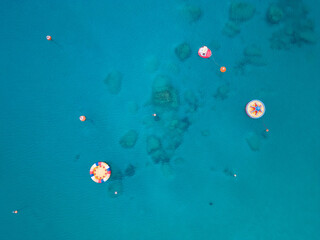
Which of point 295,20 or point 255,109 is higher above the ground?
point 295,20

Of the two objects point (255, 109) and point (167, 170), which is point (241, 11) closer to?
point (255, 109)

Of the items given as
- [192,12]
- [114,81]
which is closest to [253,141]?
[192,12]

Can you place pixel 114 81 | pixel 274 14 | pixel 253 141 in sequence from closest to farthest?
1. pixel 274 14
2. pixel 253 141
3. pixel 114 81

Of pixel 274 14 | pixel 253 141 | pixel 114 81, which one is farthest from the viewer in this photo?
pixel 114 81

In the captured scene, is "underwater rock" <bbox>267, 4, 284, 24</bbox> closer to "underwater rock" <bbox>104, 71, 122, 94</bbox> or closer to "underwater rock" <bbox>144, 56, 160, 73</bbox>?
"underwater rock" <bbox>144, 56, 160, 73</bbox>

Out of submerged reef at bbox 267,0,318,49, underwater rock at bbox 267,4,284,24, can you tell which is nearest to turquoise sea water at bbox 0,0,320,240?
submerged reef at bbox 267,0,318,49

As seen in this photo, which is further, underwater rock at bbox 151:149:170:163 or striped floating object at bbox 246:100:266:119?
underwater rock at bbox 151:149:170:163
